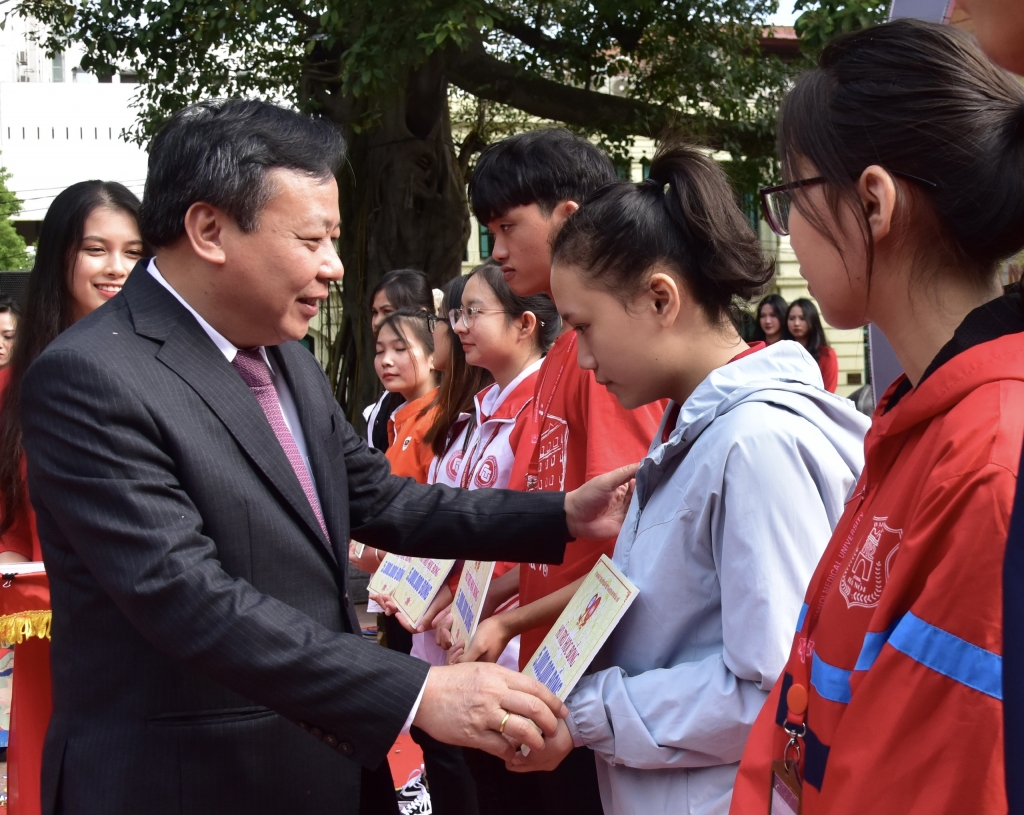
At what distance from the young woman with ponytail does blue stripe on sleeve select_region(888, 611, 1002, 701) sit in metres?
0.61

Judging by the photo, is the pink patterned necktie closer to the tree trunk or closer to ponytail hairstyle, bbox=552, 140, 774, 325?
ponytail hairstyle, bbox=552, 140, 774, 325

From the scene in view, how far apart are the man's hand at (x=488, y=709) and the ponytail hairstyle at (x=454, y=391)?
2102 millimetres

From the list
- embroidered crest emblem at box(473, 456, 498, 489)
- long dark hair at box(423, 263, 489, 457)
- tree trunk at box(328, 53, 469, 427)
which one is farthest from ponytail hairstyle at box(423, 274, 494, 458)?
tree trunk at box(328, 53, 469, 427)

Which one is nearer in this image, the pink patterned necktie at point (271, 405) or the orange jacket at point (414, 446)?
the pink patterned necktie at point (271, 405)

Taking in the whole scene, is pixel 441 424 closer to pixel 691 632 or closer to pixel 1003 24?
pixel 691 632

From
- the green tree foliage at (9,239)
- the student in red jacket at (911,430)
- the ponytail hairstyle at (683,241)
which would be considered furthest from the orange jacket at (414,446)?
the green tree foliage at (9,239)

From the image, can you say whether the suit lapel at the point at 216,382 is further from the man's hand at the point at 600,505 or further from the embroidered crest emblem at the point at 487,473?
the embroidered crest emblem at the point at 487,473

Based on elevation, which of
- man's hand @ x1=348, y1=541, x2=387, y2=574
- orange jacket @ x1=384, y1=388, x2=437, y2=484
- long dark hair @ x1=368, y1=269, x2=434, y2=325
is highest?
long dark hair @ x1=368, y1=269, x2=434, y2=325

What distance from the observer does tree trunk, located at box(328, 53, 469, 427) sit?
9.88 meters

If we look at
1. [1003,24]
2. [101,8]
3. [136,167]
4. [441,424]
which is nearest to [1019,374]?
[1003,24]

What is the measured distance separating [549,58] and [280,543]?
8.28m

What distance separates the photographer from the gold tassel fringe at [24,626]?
275 cm

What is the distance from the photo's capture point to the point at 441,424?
3918 millimetres

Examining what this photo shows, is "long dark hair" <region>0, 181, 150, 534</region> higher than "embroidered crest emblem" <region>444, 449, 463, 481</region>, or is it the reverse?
"long dark hair" <region>0, 181, 150, 534</region>
